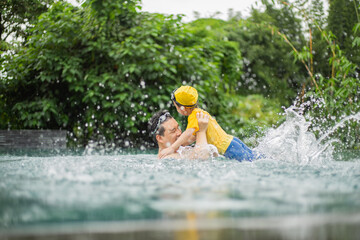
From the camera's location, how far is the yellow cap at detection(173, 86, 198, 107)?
408 cm

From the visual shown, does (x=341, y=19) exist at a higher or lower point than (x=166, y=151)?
higher

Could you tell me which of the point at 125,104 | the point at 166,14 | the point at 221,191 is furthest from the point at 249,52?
the point at 221,191

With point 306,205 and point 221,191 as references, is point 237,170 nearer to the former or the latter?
point 221,191

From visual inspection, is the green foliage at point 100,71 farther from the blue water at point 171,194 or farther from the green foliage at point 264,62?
the green foliage at point 264,62

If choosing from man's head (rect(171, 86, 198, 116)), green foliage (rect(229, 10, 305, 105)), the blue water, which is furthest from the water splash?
green foliage (rect(229, 10, 305, 105))

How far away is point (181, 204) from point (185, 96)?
228 centimetres

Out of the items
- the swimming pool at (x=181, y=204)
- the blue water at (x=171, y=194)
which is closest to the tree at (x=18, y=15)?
the blue water at (x=171, y=194)

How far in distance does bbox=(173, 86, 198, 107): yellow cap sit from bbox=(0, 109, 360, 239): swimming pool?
108cm

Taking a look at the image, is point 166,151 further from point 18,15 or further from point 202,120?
point 18,15

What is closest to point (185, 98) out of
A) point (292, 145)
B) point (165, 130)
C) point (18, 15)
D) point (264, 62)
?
point (165, 130)

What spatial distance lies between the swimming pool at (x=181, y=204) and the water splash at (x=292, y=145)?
970mm

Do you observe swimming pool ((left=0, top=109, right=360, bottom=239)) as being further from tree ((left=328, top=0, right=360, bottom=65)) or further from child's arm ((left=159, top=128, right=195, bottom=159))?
tree ((left=328, top=0, right=360, bottom=65))

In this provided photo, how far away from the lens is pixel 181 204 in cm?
189

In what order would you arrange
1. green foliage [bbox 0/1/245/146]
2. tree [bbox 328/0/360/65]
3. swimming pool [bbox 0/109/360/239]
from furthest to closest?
tree [bbox 328/0/360/65] → green foliage [bbox 0/1/245/146] → swimming pool [bbox 0/109/360/239]
